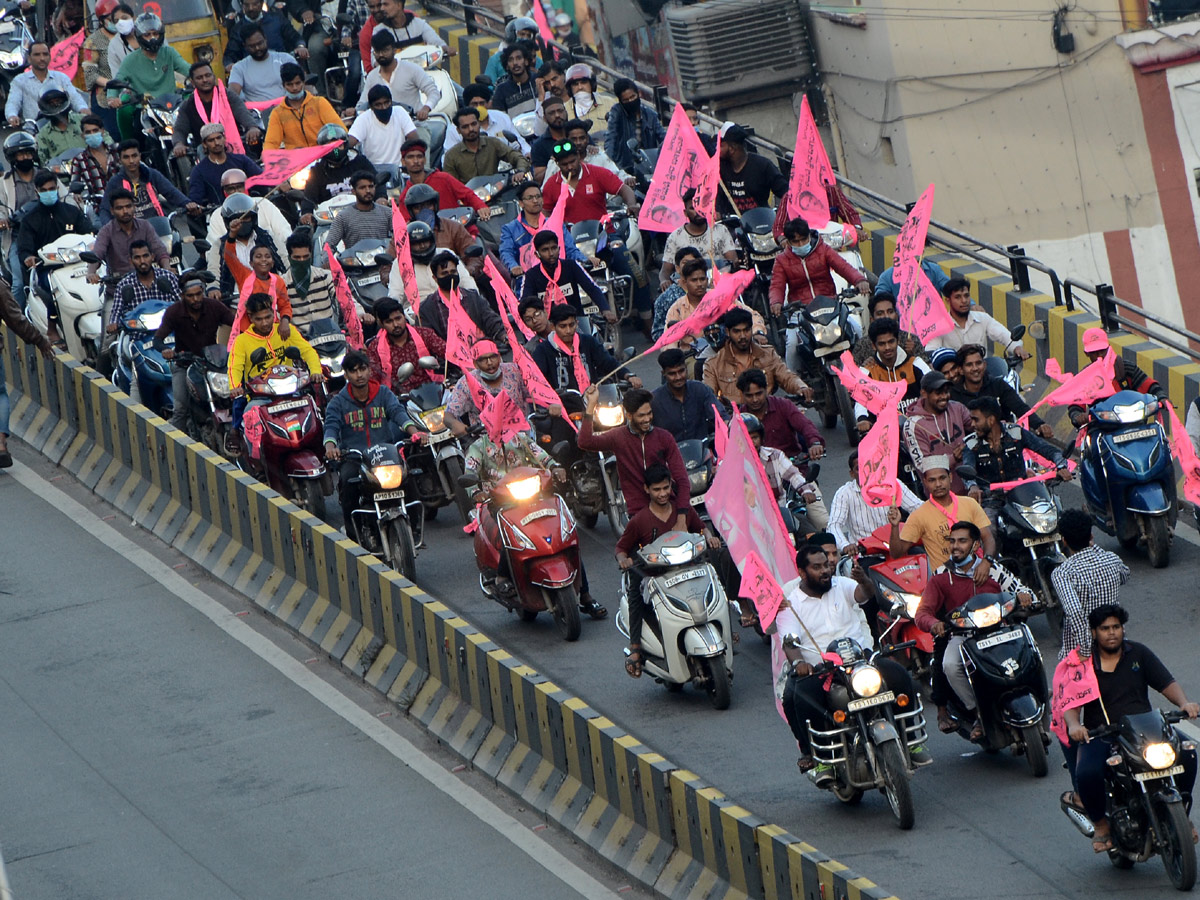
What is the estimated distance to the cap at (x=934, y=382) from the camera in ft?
57.4

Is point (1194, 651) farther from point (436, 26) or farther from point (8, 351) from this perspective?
point (436, 26)

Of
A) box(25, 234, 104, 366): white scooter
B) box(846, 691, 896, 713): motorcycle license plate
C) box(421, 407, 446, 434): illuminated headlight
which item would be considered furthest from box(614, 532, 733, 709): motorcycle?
box(25, 234, 104, 366): white scooter

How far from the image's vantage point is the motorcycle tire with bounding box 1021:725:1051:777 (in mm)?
14469

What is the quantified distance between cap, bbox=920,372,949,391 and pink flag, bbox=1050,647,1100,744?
14.8 feet

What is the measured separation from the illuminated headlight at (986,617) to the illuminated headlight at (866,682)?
33.5 inches

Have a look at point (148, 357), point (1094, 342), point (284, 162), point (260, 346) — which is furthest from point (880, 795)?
point (284, 162)

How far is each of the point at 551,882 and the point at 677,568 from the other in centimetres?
229

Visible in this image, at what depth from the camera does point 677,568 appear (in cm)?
1600

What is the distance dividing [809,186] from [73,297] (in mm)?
6610

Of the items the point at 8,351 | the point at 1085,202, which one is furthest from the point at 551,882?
the point at 1085,202

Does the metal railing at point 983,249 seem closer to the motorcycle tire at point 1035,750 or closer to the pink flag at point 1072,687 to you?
the motorcycle tire at point 1035,750

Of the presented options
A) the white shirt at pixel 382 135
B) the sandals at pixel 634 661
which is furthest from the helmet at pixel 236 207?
the sandals at pixel 634 661

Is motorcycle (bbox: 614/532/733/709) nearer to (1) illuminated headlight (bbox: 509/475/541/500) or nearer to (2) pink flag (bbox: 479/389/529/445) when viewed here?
(1) illuminated headlight (bbox: 509/475/541/500)

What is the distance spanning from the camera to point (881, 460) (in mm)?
16047
